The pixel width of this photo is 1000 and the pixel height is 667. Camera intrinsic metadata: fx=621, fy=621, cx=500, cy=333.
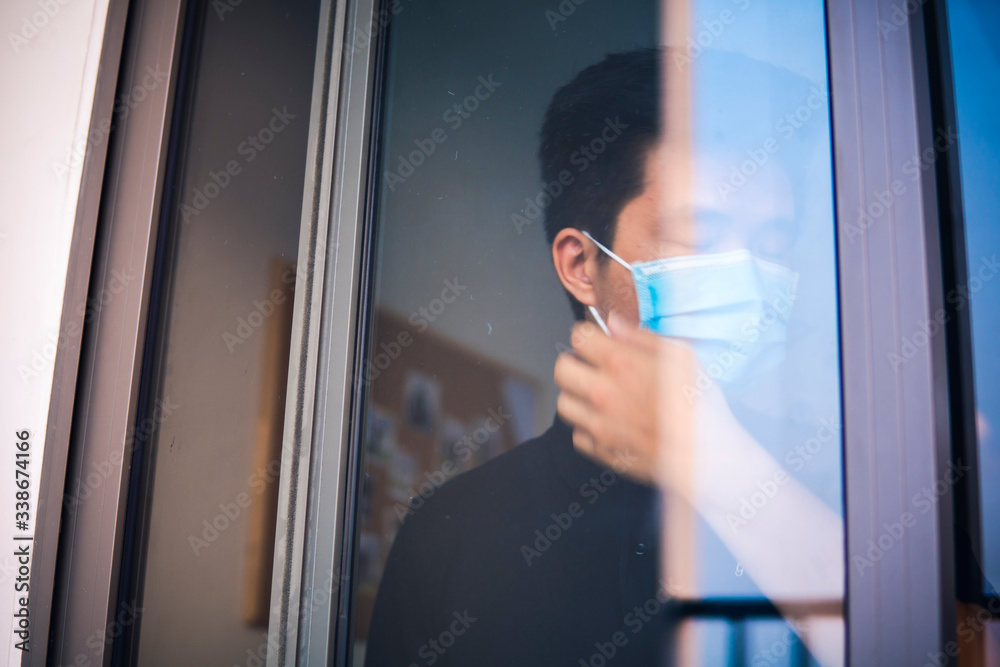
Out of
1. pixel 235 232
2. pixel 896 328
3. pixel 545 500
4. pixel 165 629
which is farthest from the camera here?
pixel 235 232

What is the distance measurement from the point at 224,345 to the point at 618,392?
26.6 inches

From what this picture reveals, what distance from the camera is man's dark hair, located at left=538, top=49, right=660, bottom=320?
0.92m

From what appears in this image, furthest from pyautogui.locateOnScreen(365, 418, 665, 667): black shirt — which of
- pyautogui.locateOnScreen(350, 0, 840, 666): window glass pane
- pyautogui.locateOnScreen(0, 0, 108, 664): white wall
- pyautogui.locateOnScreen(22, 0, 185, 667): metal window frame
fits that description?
pyautogui.locateOnScreen(0, 0, 108, 664): white wall

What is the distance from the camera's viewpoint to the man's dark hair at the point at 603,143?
0.92 metres

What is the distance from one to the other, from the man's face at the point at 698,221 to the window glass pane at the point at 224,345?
572 mm

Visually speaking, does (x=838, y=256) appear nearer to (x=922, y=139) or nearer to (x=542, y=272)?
(x=922, y=139)

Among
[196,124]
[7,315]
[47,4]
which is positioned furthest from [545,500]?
[47,4]

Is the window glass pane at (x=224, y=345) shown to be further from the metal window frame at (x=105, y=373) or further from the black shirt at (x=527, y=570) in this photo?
the black shirt at (x=527, y=570)

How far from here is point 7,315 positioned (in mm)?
1111

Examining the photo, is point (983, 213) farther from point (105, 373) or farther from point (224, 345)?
point (105, 373)

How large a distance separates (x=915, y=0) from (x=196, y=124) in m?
1.11

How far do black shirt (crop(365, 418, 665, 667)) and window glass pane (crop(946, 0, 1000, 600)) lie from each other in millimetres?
356

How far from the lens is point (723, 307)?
83 centimetres

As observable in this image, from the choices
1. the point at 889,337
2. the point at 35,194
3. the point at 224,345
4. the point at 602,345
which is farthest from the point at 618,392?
the point at 35,194
